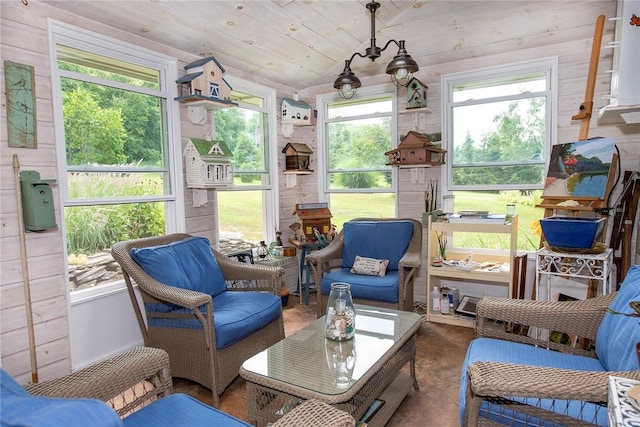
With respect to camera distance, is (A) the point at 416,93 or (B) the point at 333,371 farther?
(A) the point at 416,93

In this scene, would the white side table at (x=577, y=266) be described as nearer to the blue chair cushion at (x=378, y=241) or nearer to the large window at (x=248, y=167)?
the blue chair cushion at (x=378, y=241)

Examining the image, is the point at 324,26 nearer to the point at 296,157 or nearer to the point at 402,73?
the point at 402,73

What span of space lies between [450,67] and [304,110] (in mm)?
1502

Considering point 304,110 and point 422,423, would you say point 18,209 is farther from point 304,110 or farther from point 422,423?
point 304,110

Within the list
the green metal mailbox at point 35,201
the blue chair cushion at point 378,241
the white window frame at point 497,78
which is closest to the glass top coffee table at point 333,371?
the blue chair cushion at point 378,241

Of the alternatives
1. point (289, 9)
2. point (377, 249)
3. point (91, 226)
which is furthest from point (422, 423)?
point (289, 9)

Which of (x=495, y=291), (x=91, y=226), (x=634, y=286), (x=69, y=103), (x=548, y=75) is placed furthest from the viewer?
(x=495, y=291)

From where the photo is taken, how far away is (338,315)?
1944 millimetres

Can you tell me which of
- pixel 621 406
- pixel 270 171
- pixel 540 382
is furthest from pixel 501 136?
pixel 621 406

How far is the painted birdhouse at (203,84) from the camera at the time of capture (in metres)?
2.97

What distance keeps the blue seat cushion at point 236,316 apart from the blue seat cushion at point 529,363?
1220 millimetres

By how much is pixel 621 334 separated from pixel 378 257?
6.65 feet

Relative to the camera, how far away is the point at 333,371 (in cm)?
167

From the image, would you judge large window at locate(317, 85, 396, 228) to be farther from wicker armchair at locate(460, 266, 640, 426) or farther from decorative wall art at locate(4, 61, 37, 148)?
decorative wall art at locate(4, 61, 37, 148)
